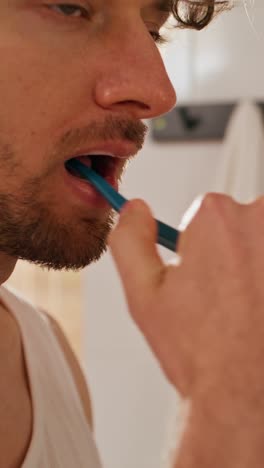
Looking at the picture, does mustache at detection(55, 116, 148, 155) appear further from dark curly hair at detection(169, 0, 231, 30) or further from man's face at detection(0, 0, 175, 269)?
dark curly hair at detection(169, 0, 231, 30)

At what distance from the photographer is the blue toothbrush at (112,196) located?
1.59 feet

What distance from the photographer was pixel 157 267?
40 centimetres

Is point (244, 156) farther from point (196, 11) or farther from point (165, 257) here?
point (196, 11)

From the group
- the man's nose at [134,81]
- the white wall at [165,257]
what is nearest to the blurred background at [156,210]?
the white wall at [165,257]

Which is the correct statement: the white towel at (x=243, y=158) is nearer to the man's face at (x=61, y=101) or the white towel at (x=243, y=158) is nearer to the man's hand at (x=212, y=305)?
the man's face at (x=61, y=101)

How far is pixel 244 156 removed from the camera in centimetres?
115

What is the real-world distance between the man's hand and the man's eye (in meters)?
0.31

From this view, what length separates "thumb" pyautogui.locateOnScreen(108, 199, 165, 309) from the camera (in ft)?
1.30

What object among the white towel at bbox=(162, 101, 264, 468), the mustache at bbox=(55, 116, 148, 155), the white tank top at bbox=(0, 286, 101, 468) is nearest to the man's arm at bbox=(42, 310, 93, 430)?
the white tank top at bbox=(0, 286, 101, 468)

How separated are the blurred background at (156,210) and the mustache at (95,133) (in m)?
0.58

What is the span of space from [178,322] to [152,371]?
35.2 inches

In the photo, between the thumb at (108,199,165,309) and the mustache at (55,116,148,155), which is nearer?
the thumb at (108,199,165,309)

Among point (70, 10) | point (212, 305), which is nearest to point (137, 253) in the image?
point (212, 305)

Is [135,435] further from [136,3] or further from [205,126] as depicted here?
[136,3]
